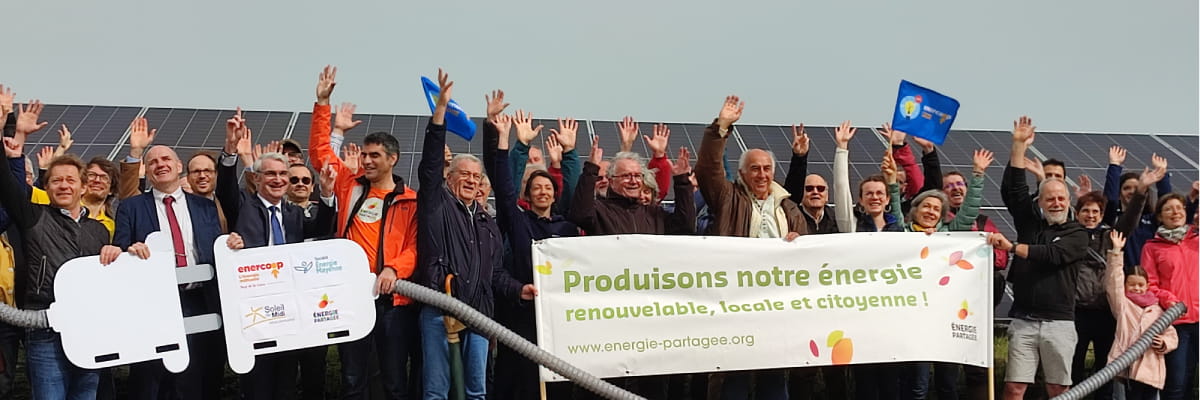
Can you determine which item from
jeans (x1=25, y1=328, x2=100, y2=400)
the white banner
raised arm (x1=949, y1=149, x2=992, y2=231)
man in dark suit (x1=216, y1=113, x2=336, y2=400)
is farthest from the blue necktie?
raised arm (x1=949, y1=149, x2=992, y2=231)

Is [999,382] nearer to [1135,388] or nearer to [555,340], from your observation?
[1135,388]

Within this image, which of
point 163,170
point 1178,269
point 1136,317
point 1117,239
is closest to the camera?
point 163,170

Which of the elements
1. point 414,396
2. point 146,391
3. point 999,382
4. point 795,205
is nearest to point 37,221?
point 146,391

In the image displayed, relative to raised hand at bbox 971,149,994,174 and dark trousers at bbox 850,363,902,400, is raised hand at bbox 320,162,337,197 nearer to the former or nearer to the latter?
dark trousers at bbox 850,363,902,400

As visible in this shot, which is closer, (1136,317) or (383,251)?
(383,251)

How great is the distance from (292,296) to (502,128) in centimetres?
165

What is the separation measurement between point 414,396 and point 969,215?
12.7 ft

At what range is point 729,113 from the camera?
751 centimetres

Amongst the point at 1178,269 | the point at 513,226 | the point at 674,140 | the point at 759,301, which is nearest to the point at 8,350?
the point at 513,226

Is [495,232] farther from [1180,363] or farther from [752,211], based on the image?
[1180,363]

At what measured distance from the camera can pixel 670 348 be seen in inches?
295

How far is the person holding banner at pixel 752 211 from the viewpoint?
25.0 ft

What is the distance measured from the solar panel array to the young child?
453 cm

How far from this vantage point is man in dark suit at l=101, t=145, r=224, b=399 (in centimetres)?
701
